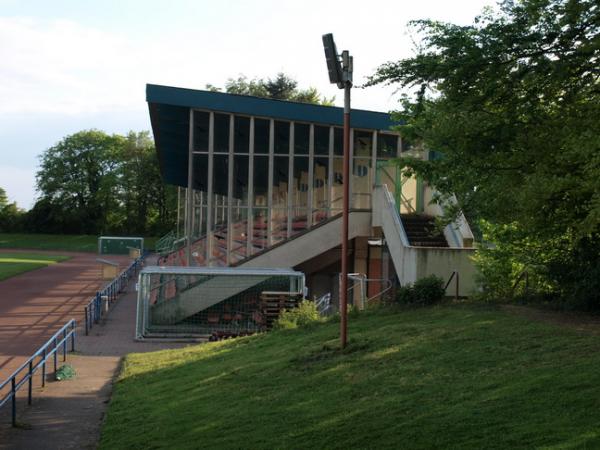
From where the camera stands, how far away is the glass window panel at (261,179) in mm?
34441

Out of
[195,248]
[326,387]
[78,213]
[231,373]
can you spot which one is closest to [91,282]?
[195,248]

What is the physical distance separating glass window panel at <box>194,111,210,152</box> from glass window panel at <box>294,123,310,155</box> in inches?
127

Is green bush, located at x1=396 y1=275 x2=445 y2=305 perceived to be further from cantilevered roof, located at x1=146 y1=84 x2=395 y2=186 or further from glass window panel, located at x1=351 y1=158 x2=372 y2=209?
glass window panel, located at x1=351 y1=158 x2=372 y2=209

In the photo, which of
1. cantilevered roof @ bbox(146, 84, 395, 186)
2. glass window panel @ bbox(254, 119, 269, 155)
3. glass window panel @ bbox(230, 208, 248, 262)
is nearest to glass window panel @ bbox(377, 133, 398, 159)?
cantilevered roof @ bbox(146, 84, 395, 186)

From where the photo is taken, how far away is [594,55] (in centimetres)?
965

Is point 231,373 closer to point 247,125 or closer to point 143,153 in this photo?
point 247,125

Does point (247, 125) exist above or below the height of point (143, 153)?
below

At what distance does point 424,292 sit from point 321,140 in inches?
493

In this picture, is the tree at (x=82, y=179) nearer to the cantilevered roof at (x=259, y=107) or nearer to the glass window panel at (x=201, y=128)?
the glass window panel at (x=201, y=128)

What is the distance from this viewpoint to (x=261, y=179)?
41.2 meters

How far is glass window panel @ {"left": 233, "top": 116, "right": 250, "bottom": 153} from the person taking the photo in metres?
27.5

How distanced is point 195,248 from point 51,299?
6982 millimetres

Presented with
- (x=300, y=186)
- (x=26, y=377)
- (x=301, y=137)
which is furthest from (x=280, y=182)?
(x=26, y=377)

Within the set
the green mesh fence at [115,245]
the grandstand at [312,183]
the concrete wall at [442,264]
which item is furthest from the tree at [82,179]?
the concrete wall at [442,264]
